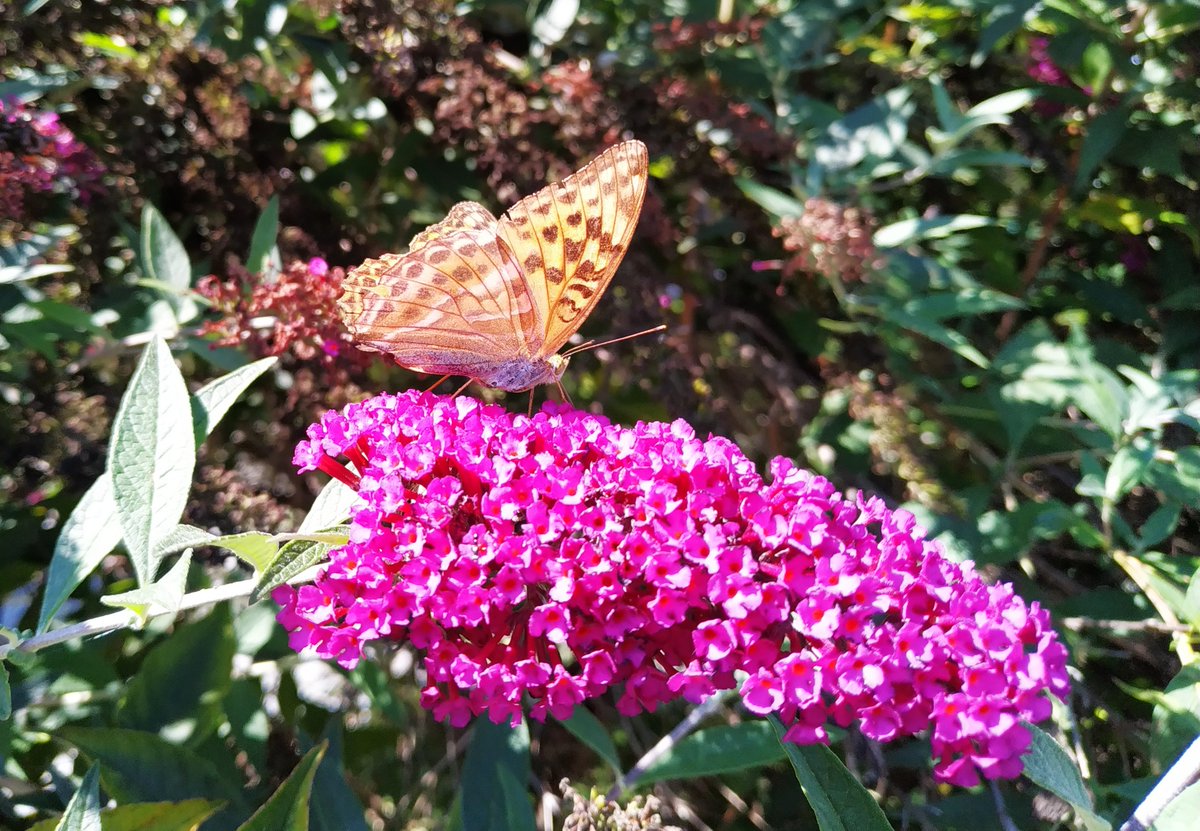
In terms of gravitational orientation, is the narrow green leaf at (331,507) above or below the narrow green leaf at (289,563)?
below

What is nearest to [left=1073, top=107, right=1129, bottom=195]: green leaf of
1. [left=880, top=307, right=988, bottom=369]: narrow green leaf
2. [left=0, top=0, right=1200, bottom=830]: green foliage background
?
[left=0, top=0, right=1200, bottom=830]: green foliage background

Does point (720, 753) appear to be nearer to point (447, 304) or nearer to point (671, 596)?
point (671, 596)

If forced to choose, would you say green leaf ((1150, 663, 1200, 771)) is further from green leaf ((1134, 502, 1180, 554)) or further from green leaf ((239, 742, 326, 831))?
green leaf ((239, 742, 326, 831))

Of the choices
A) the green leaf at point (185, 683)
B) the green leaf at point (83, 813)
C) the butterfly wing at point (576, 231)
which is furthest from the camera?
the green leaf at point (185, 683)

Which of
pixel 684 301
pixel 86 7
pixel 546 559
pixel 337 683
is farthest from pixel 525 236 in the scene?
pixel 337 683

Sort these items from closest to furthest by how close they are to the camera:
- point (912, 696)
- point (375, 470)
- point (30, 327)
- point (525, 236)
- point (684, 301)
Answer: point (912, 696), point (375, 470), point (525, 236), point (30, 327), point (684, 301)

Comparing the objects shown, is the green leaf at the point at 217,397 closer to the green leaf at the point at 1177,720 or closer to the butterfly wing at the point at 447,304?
the butterfly wing at the point at 447,304

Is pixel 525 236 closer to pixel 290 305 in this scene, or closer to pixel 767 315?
pixel 290 305

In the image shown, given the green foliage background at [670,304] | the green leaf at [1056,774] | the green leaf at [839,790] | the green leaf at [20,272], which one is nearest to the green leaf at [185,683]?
the green foliage background at [670,304]
